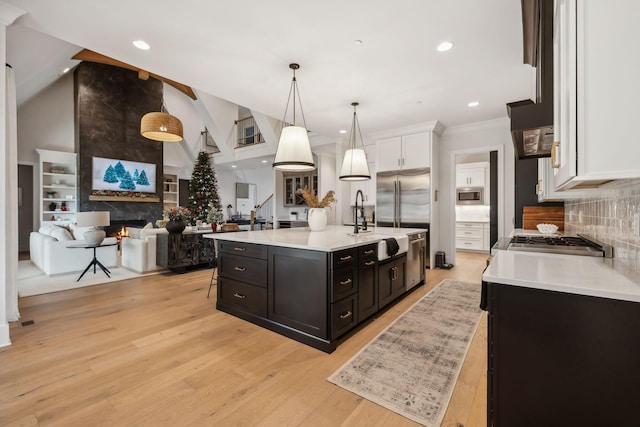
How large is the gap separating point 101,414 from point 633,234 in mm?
2823

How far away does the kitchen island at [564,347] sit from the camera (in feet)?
3.06

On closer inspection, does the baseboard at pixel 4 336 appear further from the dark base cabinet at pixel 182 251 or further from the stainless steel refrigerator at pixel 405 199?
the stainless steel refrigerator at pixel 405 199

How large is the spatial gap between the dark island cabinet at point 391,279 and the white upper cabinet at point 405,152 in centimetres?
269

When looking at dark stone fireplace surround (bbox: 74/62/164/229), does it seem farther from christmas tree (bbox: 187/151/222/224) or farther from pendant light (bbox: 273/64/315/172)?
pendant light (bbox: 273/64/315/172)

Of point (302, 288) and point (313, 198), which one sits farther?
point (313, 198)

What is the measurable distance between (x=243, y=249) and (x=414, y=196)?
3.89 m

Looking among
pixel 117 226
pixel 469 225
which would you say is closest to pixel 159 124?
pixel 117 226

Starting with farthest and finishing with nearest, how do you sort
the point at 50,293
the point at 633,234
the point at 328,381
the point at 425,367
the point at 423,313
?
1. the point at 50,293
2. the point at 423,313
3. the point at 425,367
4. the point at 328,381
5. the point at 633,234

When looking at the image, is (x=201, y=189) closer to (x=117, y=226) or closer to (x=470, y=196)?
(x=117, y=226)

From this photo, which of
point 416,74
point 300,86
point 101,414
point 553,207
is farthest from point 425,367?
point 300,86

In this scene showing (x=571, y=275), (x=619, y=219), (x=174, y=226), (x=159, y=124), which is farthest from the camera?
(x=174, y=226)

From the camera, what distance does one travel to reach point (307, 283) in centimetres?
247

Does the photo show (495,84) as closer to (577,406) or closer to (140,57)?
(577,406)

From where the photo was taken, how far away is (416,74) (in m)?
3.60
